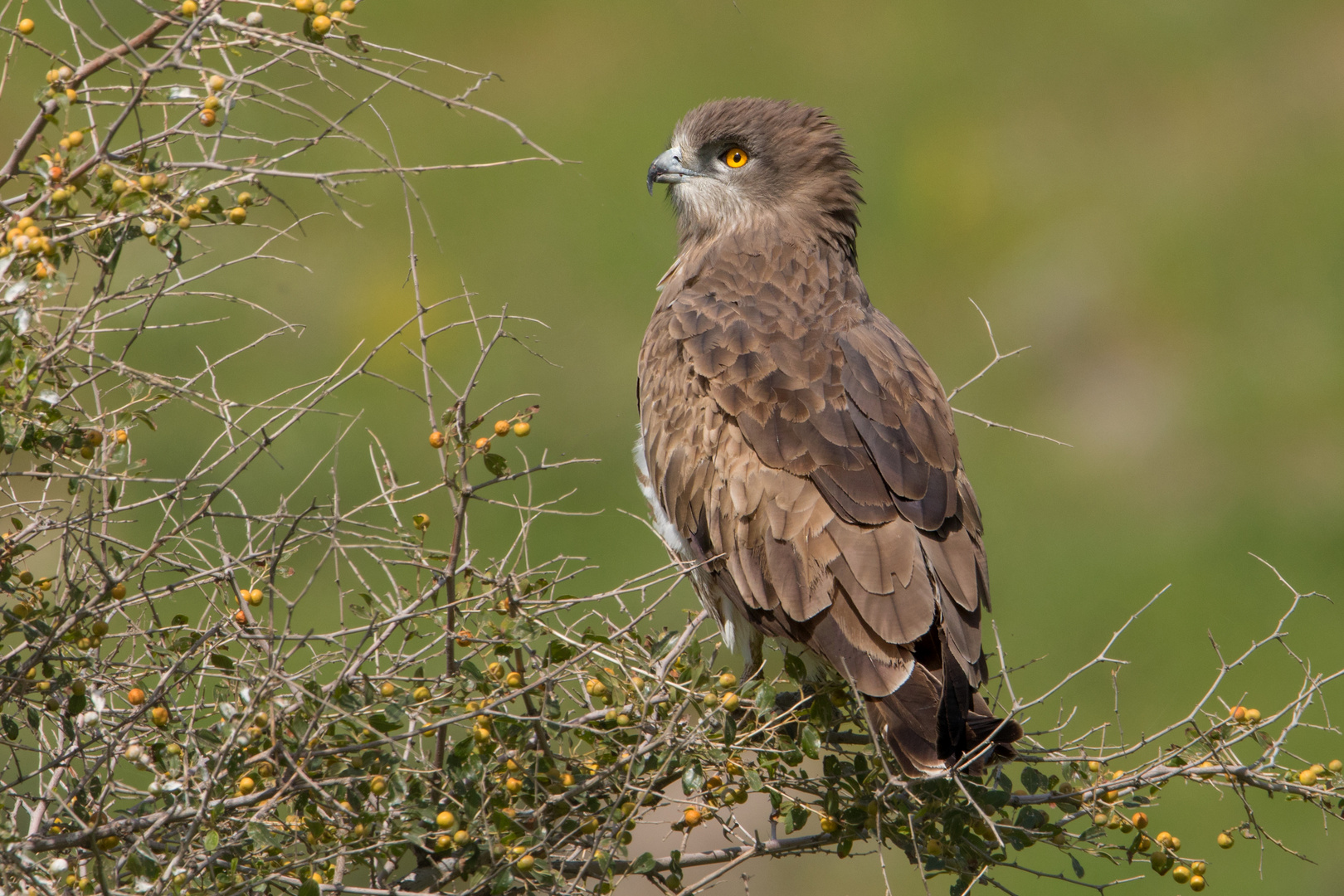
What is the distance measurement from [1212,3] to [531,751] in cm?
1418

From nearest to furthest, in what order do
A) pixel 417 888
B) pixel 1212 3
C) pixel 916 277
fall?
pixel 417 888 → pixel 916 277 → pixel 1212 3

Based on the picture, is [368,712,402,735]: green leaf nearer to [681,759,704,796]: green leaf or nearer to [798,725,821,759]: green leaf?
[681,759,704,796]: green leaf

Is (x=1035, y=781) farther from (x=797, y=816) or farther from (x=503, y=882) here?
(x=503, y=882)

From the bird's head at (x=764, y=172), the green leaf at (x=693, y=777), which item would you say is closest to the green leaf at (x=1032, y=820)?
the green leaf at (x=693, y=777)

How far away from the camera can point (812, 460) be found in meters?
4.27

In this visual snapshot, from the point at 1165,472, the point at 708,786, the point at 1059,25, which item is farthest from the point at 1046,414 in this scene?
the point at 708,786

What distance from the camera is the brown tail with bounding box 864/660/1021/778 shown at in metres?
3.46

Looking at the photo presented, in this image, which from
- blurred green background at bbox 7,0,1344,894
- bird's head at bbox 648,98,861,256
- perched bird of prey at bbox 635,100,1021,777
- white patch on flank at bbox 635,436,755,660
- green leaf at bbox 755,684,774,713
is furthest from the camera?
blurred green background at bbox 7,0,1344,894

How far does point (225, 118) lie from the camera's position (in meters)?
2.79

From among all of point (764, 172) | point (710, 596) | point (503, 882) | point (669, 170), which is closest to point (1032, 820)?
point (503, 882)

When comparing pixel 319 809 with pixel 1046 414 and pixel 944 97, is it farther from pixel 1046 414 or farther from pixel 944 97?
pixel 944 97

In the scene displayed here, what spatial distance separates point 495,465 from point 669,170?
9.45 ft

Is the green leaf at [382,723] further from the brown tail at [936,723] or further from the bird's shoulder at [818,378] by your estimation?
the bird's shoulder at [818,378]

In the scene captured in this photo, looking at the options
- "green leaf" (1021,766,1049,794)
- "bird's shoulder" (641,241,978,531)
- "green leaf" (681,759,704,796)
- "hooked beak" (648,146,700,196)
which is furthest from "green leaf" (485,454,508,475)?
"hooked beak" (648,146,700,196)
